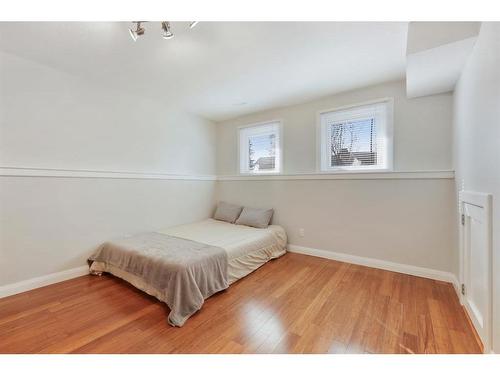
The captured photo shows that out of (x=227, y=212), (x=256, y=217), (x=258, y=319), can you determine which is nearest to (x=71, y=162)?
(x=227, y=212)

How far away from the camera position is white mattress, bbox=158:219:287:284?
7.97 feet

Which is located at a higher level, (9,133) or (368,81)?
(368,81)

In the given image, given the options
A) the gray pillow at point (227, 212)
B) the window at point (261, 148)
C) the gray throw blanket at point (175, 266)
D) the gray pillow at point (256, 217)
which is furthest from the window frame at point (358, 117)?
the gray throw blanket at point (175, 266)

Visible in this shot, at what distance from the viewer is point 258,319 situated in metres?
1.71

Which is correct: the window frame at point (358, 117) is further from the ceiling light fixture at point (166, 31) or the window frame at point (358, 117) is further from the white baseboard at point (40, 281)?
the white baseboard at point (40, 281)

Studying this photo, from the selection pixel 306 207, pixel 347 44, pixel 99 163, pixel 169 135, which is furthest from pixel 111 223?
pixel 347 44

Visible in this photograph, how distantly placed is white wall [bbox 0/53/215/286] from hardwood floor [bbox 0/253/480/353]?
445 mm

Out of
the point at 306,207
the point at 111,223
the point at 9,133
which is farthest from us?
the point at 306,207

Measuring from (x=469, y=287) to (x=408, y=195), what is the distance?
1.08m

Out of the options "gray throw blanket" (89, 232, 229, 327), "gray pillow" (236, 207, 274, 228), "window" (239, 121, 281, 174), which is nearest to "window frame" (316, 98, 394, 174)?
"window" (239, 121, 281, 174)

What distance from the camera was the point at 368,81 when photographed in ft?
8.67

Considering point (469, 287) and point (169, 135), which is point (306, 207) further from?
point (169, 135)

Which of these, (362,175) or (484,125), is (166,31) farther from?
(362,175)
